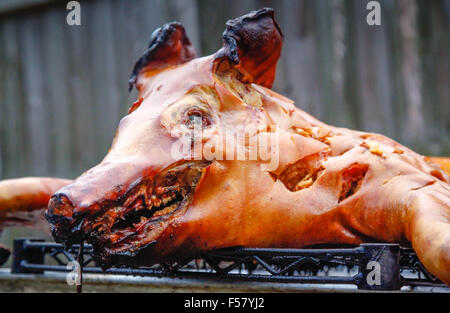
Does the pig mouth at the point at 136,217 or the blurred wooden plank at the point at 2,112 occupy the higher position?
the blurred wooden plank at the point at 2,112

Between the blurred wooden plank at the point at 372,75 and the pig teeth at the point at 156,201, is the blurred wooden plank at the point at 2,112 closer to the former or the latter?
the blurred wooden plank at the point at 372,75

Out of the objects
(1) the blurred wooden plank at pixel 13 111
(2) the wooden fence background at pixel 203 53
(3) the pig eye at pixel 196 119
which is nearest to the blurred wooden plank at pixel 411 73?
(2) the wooden fence background at pixel 203 53

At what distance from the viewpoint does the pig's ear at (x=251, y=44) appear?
233cm

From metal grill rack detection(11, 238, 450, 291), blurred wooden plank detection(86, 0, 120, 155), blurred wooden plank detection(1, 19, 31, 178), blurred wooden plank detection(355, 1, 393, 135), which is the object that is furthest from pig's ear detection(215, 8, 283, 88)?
blurred wooden plank detection(1, 19, 31, 178)

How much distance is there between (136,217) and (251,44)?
33.5 inches

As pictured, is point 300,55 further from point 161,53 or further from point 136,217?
point 136,217

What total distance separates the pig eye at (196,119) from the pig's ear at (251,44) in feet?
0.82

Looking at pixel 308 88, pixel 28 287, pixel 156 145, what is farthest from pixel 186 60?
pixel 308 88

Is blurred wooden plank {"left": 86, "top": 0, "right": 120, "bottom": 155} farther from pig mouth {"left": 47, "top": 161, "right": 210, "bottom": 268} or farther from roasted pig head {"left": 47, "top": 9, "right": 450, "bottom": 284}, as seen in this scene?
pig mouth {"left": 47, "top": 161, "right": 210, "bottom": 268}

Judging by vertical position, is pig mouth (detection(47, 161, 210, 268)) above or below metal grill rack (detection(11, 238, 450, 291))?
above

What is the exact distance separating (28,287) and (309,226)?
1.55m

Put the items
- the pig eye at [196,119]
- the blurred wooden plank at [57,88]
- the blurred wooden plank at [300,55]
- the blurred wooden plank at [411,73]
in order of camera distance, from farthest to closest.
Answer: the blurred wooden plank at [57,88] → the blurred wooden plank at [300,55] → the blurred wooden plank at [411,73] → the pig eye at [196,119]

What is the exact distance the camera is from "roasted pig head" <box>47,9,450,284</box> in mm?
1951

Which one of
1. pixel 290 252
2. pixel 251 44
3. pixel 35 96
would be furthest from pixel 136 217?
pixel 35 96
